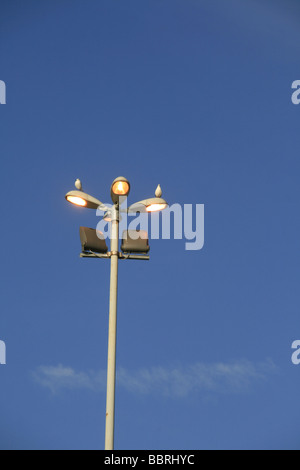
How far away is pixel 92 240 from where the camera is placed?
26.1 feet

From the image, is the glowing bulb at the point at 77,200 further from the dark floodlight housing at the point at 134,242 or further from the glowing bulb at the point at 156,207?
the glowing bulb at the point at 156,207

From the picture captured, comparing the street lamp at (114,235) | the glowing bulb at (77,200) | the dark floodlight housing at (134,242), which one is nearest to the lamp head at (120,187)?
the street lamp at (114,235)

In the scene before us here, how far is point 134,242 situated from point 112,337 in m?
1.61

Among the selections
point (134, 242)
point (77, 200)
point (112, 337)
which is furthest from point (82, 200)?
point (112, 337)

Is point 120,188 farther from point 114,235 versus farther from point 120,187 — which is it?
point 114,235

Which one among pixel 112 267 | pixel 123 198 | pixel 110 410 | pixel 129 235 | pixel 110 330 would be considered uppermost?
pixel 123 198

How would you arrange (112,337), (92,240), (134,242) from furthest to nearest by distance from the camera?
(134,242) < (92,240) < (112,337)
